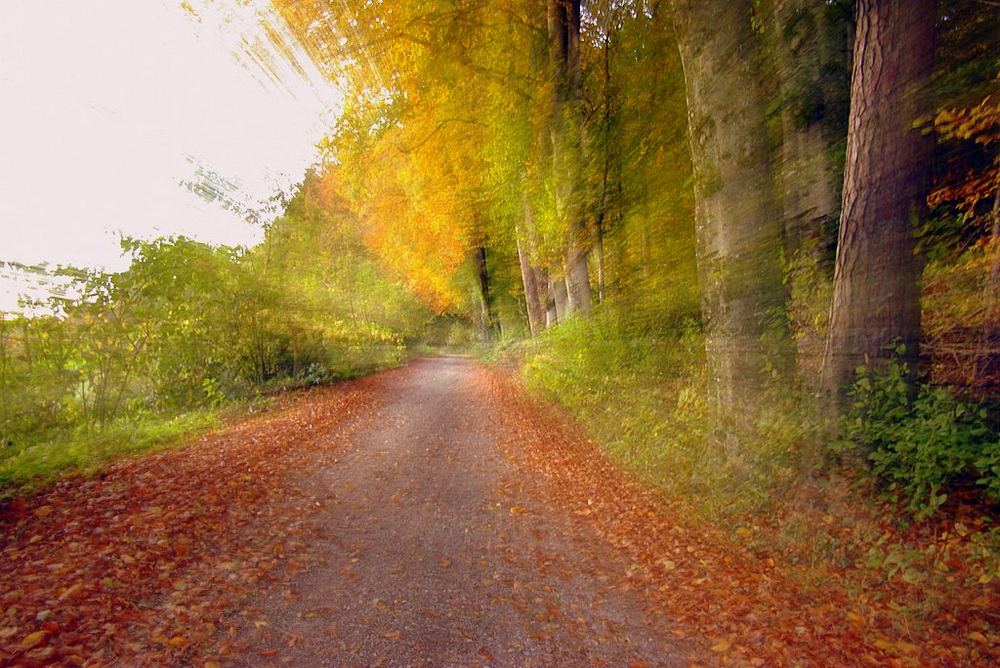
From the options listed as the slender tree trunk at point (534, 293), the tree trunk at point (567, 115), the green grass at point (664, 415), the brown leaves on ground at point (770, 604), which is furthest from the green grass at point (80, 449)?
the slender tree trunk at point (534, 293)

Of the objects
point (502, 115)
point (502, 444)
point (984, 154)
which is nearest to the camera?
point (984, 154)

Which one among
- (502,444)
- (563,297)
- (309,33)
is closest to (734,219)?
(502,444)

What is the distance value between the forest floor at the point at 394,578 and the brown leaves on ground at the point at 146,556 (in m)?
0.02

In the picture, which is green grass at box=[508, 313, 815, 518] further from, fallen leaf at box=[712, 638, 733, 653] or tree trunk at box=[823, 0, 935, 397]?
fallen leaf at box=[712, 638, 733, 653]

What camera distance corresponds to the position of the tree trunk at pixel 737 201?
4.52 m

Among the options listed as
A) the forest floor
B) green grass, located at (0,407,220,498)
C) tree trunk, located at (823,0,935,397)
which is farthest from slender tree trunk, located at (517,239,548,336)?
tree trunk, located at (823,0,935,397)

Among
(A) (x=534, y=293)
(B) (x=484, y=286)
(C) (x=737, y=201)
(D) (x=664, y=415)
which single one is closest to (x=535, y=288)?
(A) (x=534, y=293)

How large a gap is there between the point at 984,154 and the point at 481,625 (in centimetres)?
614

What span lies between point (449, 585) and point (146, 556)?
2.39m

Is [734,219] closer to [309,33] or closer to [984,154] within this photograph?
[984,154]

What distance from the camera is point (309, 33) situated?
261 inches

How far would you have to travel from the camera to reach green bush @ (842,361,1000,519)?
3166 mm

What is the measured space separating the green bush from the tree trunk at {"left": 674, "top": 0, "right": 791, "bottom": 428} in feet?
2.91

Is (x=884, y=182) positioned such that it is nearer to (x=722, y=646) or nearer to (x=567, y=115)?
(x=722, y=646)
